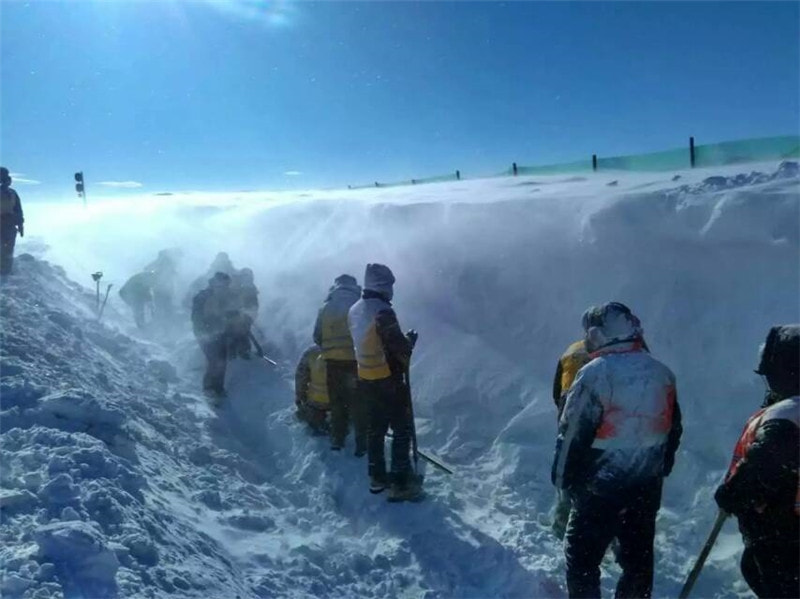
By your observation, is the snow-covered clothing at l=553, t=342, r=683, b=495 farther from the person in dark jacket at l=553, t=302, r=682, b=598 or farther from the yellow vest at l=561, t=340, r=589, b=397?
the yellow vest at l=561, t=340, r=589, b=397

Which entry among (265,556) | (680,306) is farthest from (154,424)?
(680,306)

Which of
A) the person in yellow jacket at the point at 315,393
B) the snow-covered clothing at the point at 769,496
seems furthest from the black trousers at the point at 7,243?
the snow-covered clothing at the point at 769,496

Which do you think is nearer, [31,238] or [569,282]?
[569,282]

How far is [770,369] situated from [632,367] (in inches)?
25.2

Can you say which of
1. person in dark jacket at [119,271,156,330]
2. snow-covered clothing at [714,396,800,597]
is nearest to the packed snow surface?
person in dark jacket at [119,271,156,330]

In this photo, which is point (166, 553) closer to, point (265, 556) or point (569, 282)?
point (265, 556)

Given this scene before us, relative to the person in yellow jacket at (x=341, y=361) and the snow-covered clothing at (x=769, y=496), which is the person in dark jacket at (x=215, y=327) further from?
the snow-covered clothing at (x=769, y=496)

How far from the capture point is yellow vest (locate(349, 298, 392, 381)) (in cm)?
558

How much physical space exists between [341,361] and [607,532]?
12.0 ft

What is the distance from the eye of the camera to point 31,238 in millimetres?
27766

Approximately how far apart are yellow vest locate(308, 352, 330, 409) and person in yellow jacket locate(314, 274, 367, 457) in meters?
0.46

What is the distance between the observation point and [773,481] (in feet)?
9.46

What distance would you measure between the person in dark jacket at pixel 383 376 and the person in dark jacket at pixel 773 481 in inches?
117

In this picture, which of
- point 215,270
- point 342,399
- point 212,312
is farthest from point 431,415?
point 215,270
